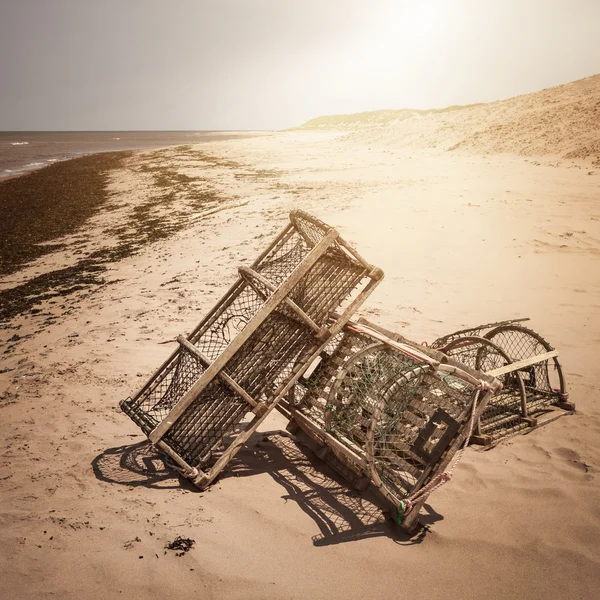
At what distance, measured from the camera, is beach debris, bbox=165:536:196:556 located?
8.51ft

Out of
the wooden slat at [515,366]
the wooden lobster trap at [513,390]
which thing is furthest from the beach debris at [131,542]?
the wooden slat at [515,366]

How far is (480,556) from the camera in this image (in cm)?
263

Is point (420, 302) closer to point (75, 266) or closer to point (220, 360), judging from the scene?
point (220, 360)

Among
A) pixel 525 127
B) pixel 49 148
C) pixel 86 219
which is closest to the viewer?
pixel 86 219

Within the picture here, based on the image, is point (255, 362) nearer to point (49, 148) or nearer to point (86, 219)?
point (86, 219)

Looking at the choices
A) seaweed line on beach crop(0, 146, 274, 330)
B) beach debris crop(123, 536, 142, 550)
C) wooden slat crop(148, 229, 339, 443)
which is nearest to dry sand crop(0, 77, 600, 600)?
beach debris crop(123, 536, 142, 550)

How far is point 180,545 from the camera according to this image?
263 cm

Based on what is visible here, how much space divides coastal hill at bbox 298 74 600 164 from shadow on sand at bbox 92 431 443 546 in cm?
1535

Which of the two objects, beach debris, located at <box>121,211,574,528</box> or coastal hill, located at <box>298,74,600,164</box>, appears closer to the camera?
beach debris, located at <box>121,211,574,528</box>

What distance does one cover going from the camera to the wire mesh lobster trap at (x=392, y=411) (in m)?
2.72

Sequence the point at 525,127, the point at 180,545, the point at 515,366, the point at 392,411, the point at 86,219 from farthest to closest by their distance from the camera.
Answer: the point at 525,127
the point at 86,219
the point at 515,366
the point at 392,411
the point at 180,545

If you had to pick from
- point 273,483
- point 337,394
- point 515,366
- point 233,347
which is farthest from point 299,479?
point 515,366

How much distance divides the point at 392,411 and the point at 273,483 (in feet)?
3.55

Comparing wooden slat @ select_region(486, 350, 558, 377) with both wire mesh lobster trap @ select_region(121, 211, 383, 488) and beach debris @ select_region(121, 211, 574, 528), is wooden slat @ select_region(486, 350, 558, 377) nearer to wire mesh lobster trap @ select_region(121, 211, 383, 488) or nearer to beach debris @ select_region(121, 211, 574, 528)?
beach debris @ select_region(121, 211, 574, 528)
